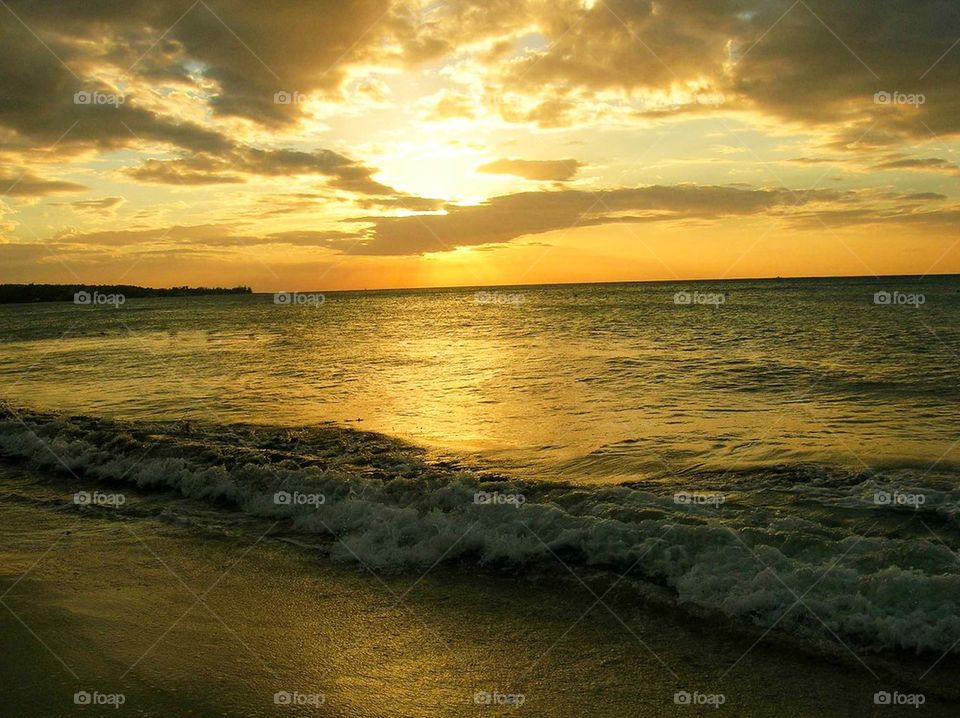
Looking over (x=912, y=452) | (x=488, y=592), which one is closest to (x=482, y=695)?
(x=488, y=592)

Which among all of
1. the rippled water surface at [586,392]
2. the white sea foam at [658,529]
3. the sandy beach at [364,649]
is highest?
the rippled water surface at [586,392]

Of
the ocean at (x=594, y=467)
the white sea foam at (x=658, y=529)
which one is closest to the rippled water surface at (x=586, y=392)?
the ocean at (x=594, y=467)

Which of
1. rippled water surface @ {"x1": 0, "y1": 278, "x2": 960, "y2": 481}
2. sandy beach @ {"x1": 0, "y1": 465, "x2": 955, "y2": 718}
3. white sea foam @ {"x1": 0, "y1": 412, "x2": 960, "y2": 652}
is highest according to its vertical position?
rippled water surface @ {"x1": 0, "y1": 278, "x2": 960, "y2": 481}

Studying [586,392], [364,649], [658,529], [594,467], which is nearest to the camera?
[364,649]

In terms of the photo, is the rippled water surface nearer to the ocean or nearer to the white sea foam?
the ocean

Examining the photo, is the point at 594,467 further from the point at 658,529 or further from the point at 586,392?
the point at 586,392

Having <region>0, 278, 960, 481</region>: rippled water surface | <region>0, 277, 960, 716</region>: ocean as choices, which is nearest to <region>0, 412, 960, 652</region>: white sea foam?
<region>0, 277, 960, 716</region>: ocean

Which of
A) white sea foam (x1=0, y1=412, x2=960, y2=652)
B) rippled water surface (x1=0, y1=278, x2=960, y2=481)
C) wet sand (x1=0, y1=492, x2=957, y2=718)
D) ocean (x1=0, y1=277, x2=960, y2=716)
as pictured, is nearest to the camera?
wet sand (x1=0, y1=492, x2=957, y2=718)

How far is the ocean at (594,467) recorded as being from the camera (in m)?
6.47

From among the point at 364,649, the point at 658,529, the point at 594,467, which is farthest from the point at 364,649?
the point at 594,467

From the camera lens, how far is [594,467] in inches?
414

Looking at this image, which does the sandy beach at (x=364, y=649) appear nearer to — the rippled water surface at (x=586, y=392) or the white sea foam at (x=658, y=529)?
the white sea foam at (x=658, y=529)

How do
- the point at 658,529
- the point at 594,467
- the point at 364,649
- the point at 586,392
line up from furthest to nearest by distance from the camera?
the point at 586,392 → the point at 594,467 → the point at 658,529 → the point at 364,649

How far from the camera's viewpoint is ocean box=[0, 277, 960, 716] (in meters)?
6.47
